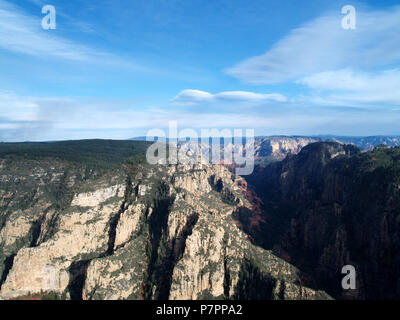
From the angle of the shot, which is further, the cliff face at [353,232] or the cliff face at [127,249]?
the cliff face at [353,232]

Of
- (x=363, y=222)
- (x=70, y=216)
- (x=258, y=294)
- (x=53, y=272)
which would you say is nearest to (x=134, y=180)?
(x=70, y=216)

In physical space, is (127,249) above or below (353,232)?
below

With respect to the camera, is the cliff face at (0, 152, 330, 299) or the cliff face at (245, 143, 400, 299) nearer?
the cliff face at (0, 152, 330, 299)

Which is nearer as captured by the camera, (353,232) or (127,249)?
(127,249)
